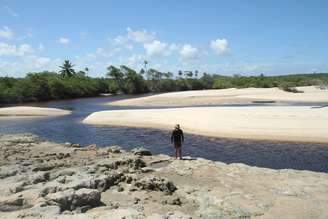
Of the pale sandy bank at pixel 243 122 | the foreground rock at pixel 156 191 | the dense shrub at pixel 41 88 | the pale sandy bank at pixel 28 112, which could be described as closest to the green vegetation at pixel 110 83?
the dense shrub at pixel 41 88

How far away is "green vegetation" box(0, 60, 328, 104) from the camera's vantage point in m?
99.9

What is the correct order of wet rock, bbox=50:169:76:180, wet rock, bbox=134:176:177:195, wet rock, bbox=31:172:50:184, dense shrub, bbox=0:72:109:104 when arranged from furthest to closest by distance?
dense shrub, bbox=0:72:109:104 < wet rock, bbox=50:169:76:180 < wet rock, bbox=134:176:177:195 < wet rock, bbox=31:172:50:184

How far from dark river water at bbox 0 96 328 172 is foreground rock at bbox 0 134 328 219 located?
4.81 m

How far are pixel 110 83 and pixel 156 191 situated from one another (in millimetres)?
129552

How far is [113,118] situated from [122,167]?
96.3ft

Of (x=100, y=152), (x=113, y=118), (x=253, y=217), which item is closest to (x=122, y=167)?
(x=100, y=152)

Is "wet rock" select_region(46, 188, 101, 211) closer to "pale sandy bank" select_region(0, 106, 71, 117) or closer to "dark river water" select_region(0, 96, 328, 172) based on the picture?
"dark river water" select_region(0, 96, 328, 172)

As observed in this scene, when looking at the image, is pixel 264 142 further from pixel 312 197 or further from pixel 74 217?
pixel 74 217

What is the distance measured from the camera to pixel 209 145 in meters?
30.0

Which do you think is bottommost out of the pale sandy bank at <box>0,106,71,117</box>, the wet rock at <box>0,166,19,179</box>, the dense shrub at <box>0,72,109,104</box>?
the pale sandy bank at <box>0,106,71,117</box>

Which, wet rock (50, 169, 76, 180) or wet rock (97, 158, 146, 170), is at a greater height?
wet rock (50, 169, 76, 180)

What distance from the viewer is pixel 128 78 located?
143 metres

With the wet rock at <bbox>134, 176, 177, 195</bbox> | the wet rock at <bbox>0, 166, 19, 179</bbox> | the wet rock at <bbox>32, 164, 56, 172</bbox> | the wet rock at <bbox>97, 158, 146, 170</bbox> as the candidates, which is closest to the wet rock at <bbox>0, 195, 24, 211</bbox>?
the wet rock at <bbox>0, 166, 19, 179</bbox>

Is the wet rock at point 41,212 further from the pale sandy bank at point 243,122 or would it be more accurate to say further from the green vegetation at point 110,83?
the green vegetation at point 110,83
